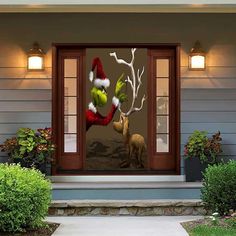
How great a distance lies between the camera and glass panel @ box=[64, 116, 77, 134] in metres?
9.33

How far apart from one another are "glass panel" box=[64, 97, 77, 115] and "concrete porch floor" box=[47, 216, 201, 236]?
211 centimetres

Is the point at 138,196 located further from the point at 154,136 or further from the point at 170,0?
the point at 170,0

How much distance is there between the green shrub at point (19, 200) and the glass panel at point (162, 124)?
327cm

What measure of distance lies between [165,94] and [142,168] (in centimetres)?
136

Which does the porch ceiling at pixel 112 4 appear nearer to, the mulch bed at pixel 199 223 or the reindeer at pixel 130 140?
the mulch bed at pixel 199 223

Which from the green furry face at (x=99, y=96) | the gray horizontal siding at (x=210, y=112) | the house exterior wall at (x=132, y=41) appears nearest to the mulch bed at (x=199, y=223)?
the house exterior wall at (x=132, y=41)

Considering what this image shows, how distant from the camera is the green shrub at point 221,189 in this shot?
7023mm

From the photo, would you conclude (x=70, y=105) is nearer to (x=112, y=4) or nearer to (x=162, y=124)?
(x=162, y=124)

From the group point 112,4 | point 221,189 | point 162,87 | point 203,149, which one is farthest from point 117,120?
point 221,189

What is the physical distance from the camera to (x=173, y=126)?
9297 mm

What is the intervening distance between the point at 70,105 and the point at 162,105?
4.82ft

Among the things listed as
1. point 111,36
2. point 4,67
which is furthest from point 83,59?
point 4,67

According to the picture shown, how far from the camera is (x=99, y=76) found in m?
10.1

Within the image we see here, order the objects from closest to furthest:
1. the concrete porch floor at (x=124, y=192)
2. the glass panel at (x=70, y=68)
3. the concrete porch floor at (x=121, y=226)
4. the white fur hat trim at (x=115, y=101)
A: the concrete porch floor at (x=121, y=226) < the concrete porch floor at (x=124, y=192) < the glass panel at (x=70, y=68) < the white fur hat trim at (x=115, y=101)
